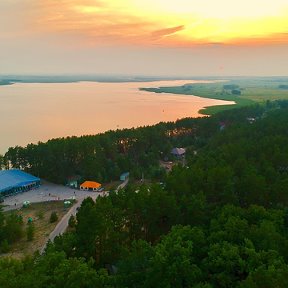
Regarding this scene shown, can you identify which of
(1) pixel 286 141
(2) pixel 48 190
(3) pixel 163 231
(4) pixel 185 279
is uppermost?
(1) pixel 286 141

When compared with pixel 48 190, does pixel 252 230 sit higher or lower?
higher

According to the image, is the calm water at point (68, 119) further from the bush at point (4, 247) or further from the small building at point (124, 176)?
the bush at point (4, 247)

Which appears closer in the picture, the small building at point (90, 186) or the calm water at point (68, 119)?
the small building at point (90, 186)

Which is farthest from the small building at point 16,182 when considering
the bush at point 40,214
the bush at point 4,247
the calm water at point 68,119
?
the calm water at point 68,119

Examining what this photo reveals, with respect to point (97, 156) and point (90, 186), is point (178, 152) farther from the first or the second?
point (90, 186)

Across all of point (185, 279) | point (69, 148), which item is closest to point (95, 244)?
point (185, 279)

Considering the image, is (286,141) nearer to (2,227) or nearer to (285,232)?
(285,232)

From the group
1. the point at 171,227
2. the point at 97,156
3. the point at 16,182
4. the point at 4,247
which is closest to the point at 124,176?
the point at 97,156
